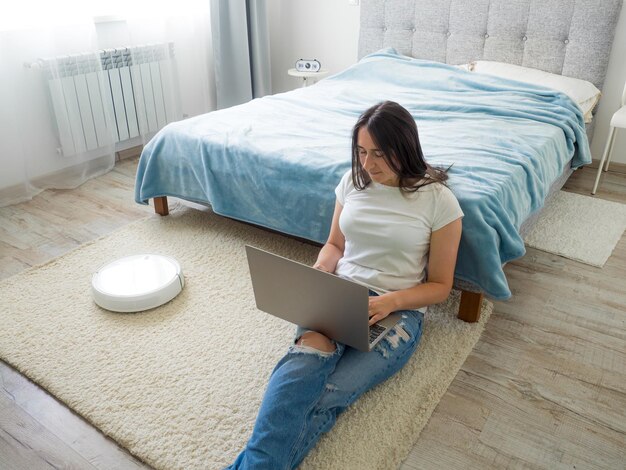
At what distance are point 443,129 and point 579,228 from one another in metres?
0.80

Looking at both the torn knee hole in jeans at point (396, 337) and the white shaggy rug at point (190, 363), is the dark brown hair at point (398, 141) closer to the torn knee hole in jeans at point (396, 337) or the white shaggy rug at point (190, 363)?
the torn knee hole in jeans at point (396, 337)

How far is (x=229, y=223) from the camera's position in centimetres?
269

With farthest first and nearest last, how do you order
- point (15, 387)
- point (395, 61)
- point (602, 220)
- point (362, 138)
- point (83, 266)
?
1. point (395, 61)
2. point (602, 220)
3. point (83, 266)
4. point (15, 387)
5. point (362, 138)

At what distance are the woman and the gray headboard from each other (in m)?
1.87

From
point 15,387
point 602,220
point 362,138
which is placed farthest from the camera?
point 602,220

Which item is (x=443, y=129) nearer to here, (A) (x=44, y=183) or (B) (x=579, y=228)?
(B) (x=579, y=228)

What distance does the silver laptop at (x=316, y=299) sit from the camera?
4.36 feet

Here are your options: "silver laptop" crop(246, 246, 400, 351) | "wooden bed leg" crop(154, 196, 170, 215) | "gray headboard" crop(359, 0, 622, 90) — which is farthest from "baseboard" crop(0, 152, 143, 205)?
"silver laptop" crop(246, 246, 400, 351)

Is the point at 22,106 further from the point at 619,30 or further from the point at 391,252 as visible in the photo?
the point at 619,30

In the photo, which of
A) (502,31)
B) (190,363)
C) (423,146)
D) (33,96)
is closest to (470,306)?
(423,146)

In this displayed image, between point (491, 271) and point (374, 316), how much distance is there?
517mm

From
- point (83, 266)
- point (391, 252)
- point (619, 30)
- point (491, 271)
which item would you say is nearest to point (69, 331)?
point (83, 266)

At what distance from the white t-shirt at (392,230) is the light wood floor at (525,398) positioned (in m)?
0.40

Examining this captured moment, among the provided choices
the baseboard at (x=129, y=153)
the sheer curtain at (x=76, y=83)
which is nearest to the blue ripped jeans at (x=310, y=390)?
the sheer curtain at (x=76, y=83)
